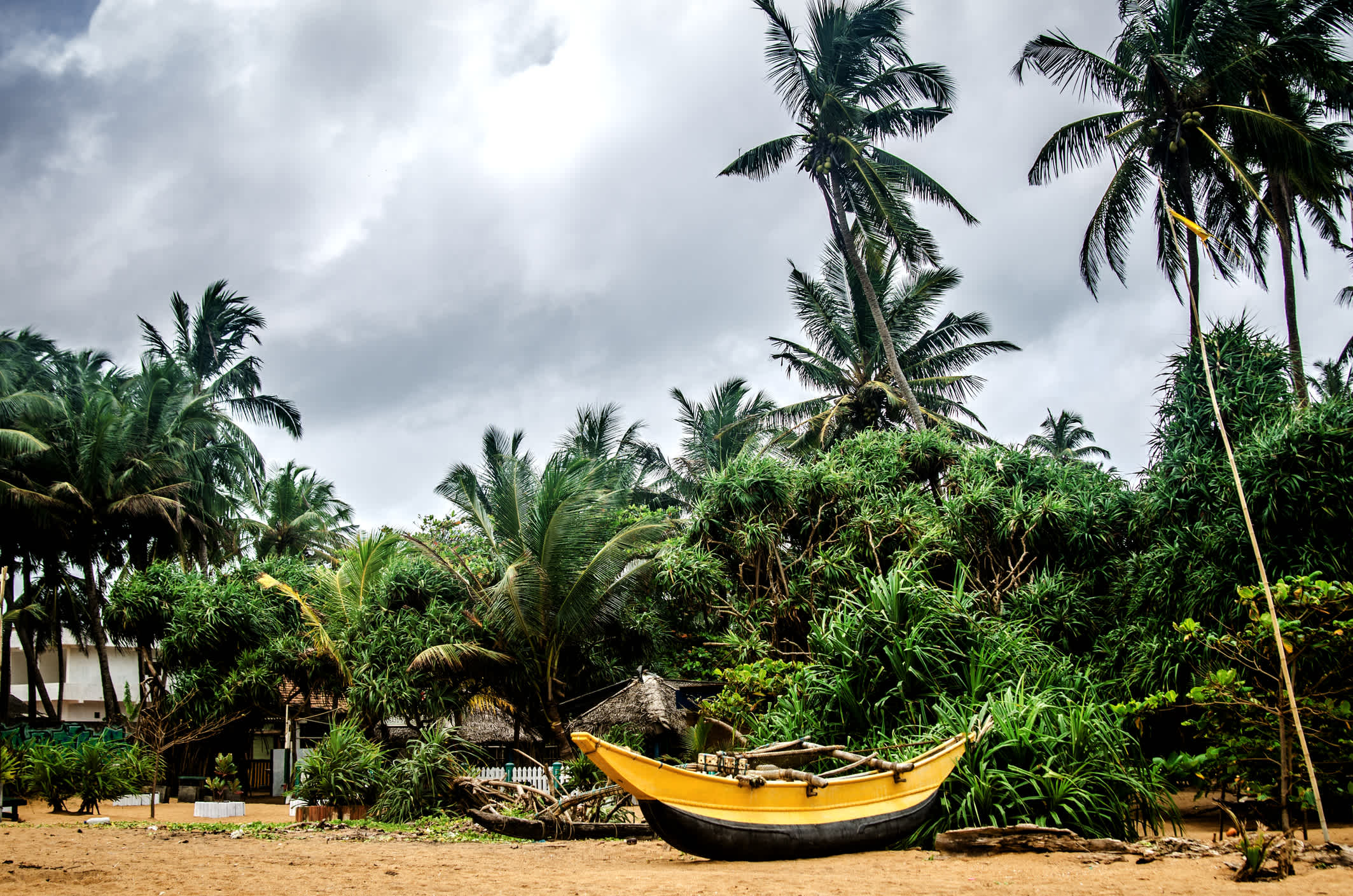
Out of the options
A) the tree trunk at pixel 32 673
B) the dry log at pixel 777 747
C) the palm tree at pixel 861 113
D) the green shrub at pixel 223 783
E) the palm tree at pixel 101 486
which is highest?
the palm tree at pixel 861 113

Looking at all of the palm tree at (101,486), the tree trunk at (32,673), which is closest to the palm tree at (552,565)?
the palm tree at (101,486)

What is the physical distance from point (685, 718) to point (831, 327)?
10353 mm

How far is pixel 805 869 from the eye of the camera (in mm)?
6598

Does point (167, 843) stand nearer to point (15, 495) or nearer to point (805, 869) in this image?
point (805, 869)

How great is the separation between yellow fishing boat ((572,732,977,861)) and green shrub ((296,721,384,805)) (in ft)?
22.4

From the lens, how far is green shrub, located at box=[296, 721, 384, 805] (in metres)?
12.4

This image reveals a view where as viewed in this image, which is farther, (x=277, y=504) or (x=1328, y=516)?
(x=277, y=504)

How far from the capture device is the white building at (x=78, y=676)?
31.8 m

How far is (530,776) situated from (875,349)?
1222cm

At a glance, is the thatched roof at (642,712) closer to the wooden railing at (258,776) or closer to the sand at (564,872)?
the sand at (564,872)

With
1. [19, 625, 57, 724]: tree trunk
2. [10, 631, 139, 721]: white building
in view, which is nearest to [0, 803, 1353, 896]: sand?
[19, 625, 57, 724]: tree trunk

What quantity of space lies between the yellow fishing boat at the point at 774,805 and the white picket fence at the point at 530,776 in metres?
6.42

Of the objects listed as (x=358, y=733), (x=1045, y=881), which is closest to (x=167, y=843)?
(x=358, y=733)

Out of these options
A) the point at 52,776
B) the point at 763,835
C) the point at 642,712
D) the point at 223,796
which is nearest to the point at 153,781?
the point at 52,776
